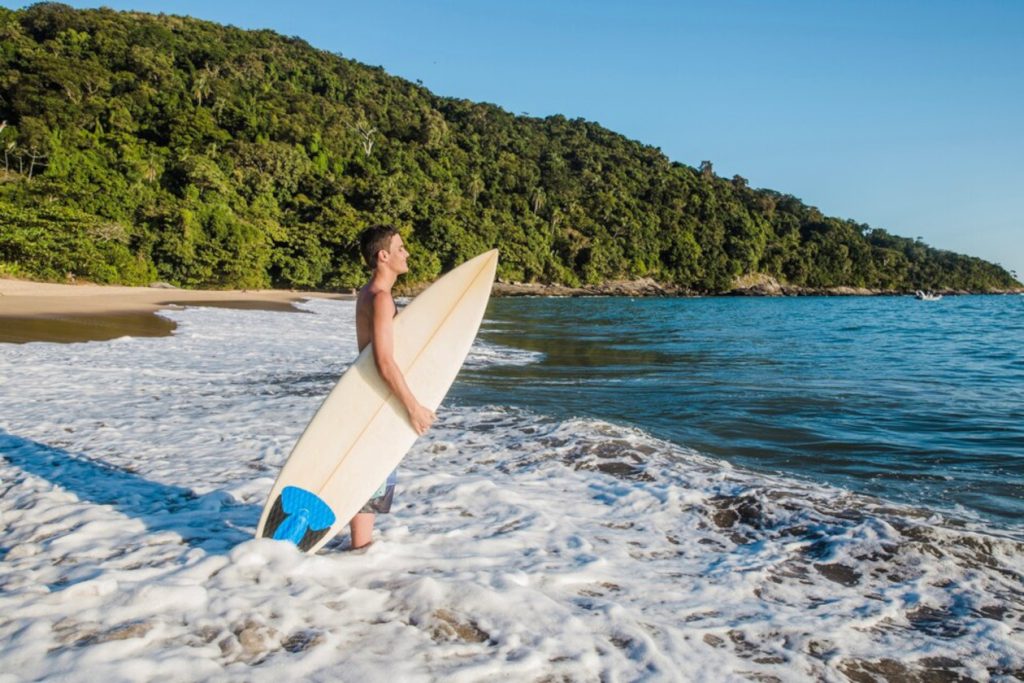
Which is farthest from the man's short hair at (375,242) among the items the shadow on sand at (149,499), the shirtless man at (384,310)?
the shadow on sand at (149,499)

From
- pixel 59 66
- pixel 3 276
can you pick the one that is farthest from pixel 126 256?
pixel 59 66

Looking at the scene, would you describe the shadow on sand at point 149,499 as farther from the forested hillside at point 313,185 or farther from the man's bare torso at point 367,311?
the forested hillside at point 313,185

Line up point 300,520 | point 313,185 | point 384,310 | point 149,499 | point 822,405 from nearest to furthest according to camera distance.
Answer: point 384,310 < point 300,520 < point 149,499 < point 822,405 < point 313,185

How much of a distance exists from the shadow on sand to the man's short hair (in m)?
1.56

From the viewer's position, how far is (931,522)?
3.94 meters

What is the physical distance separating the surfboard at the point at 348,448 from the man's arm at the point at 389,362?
117 mm

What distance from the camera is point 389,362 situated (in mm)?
3033

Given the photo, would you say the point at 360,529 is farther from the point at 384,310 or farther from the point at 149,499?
the point at 149,499

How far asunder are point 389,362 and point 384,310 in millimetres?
246

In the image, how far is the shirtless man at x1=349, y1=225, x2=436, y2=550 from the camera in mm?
2992

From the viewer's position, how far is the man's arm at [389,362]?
2.98 m

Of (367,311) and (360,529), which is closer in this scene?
(367,311)

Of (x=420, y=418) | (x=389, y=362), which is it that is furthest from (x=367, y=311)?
(x=420, y=418)

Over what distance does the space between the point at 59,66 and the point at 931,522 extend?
89.1 meters
